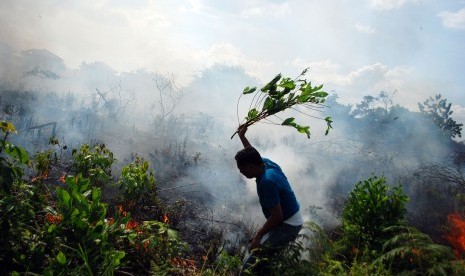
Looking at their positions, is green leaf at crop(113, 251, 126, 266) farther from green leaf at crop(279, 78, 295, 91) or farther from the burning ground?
green leaf at crop(279, 78, 295, 91)

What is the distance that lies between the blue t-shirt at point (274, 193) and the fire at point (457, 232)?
213 inches

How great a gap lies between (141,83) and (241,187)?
1931cm

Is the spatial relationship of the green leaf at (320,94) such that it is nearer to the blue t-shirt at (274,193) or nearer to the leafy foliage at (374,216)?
the blue t-shirt at (274,193)

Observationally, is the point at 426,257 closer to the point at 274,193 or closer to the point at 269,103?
the point at 274,193

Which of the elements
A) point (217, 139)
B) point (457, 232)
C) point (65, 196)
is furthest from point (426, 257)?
point (217, 139)

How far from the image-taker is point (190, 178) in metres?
9.30

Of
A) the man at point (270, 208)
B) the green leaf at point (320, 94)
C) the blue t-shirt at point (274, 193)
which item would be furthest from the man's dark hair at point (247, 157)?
the green leaf at point (320, 94)

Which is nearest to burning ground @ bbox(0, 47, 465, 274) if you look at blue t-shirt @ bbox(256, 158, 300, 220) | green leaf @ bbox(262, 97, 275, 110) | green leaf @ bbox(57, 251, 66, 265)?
green leaf @ bbox(57, 251, 66, 265)

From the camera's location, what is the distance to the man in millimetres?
2924

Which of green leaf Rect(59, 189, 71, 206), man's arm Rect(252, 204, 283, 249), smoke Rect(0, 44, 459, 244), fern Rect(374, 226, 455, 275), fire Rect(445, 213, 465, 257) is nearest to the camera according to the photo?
green leaf Rect(59, 189, 71, 206)

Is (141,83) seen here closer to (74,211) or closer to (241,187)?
(241,187)

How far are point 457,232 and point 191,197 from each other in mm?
6968

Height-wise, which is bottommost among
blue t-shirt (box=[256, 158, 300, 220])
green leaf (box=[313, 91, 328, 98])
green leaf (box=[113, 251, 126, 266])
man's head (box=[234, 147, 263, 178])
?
green leaf (box=[113, 251, 126, 266])

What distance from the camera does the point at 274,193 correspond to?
2922 mm
